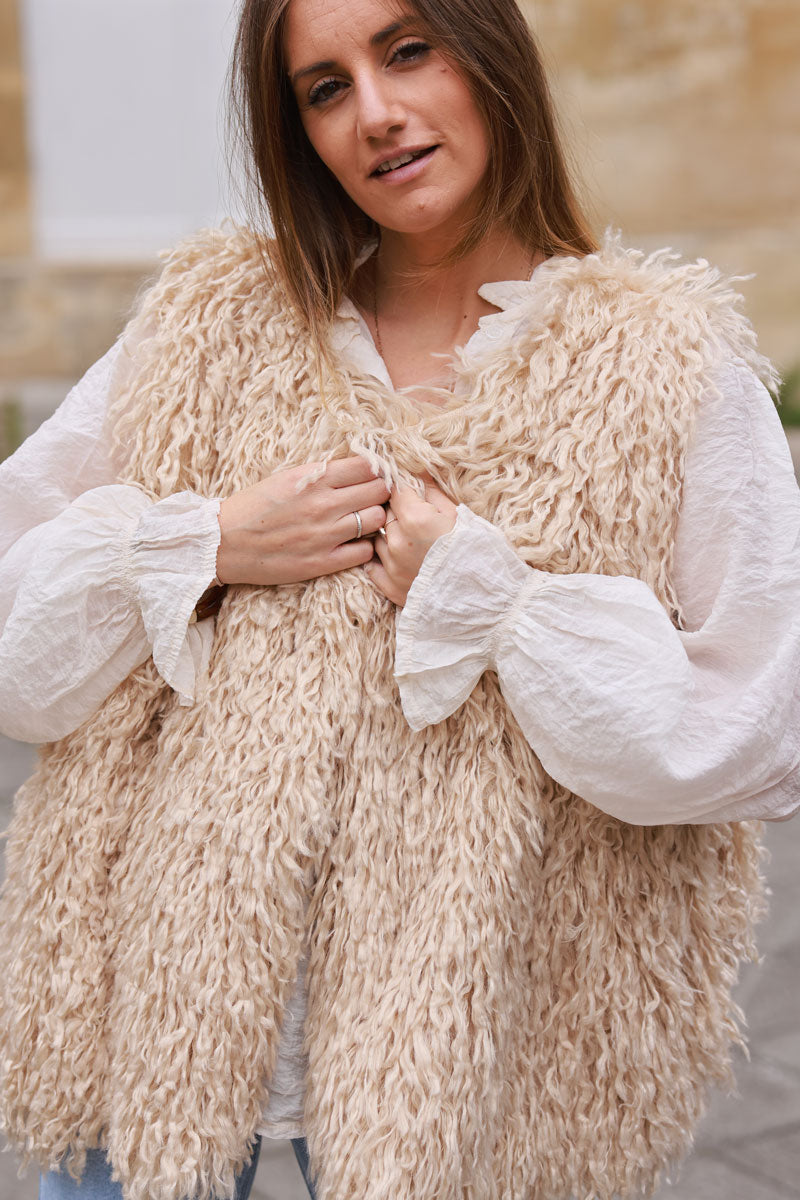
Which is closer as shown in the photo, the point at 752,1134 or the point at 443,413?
the point at 443,413

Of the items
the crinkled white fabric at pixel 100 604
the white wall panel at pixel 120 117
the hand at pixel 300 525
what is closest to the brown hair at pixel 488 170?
the hand at pixel 300 525

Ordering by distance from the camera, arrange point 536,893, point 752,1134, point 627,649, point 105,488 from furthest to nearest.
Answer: point 752,1134 < point 105,488 < point 536,893 < point 627,649

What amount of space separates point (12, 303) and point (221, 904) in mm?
5113

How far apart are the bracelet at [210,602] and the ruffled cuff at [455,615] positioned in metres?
0.26

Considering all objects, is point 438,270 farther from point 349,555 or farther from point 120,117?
point 120,117

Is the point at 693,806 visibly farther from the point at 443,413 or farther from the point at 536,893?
the point at 443,413

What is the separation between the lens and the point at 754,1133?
2.76m

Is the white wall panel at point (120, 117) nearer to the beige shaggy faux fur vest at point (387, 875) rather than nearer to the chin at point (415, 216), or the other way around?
the chin at point (415, 216)

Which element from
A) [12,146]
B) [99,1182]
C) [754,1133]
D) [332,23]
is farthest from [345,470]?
[12,146]

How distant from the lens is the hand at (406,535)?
1.35 m

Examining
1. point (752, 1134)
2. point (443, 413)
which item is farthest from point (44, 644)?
point (752, 1134)

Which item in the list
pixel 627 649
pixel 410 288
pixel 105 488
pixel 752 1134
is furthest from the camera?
pixel 752 1134

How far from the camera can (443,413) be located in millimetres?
1455

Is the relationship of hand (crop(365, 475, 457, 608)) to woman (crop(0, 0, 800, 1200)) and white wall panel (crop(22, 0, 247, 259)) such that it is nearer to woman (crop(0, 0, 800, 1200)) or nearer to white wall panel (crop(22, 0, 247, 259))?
woman (crop(0, 0, 800, 1200))
